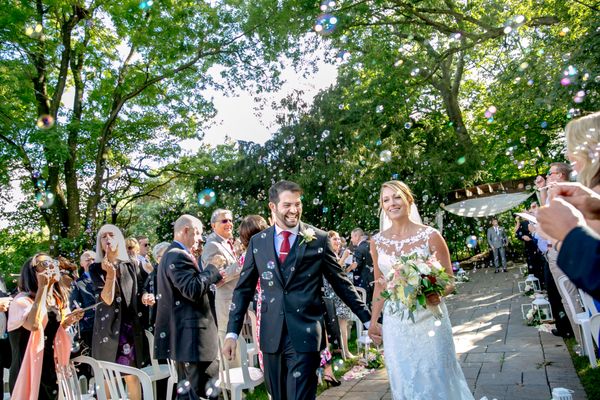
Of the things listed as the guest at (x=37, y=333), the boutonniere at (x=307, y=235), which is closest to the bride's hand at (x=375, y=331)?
the boutonniere at (x=307, y=235)

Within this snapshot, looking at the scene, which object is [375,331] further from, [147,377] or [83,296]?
[83,296]

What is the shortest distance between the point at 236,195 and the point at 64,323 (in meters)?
16.0

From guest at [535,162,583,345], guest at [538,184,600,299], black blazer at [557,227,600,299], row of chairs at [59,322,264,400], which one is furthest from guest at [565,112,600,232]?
row of chairs at [59,322,264,400]

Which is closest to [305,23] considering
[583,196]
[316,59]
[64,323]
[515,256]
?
[316,59]

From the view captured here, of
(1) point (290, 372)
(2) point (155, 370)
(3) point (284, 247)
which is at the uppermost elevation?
(3) point (284, 247)

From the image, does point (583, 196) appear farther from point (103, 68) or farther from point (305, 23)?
point (103, 68)

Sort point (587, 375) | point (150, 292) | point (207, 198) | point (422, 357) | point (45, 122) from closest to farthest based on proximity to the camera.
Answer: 1. point (422, 357)
2. point (587, 375)
3. point (150, 292)
4. point (45, 122)
5. point (207, 198)

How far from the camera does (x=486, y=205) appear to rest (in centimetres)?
2019

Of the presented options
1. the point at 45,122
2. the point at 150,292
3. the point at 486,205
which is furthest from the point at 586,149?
the point at 486,205

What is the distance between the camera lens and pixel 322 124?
64.8ft

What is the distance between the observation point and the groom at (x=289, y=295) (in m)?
3.25

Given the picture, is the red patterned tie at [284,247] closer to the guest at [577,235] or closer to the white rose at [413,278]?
the white rose at [413,278]

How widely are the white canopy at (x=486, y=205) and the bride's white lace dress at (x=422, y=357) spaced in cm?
1656

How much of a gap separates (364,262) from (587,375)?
432 cm
